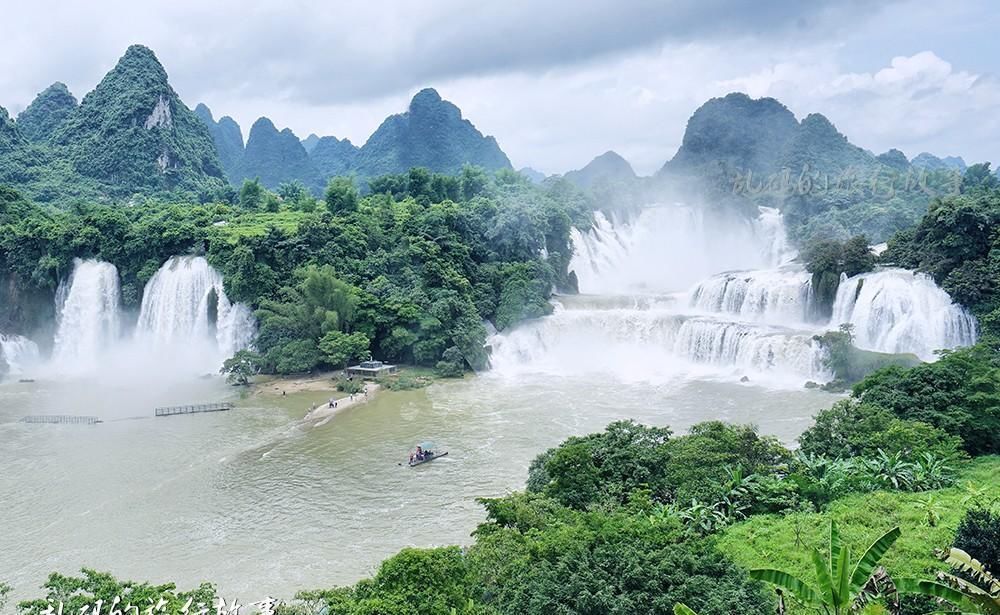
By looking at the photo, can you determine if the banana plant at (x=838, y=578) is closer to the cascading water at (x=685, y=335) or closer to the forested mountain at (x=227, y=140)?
the cascading water at (x=685, y=335)

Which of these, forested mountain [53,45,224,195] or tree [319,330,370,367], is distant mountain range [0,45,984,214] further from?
tree [319,330,370,367]

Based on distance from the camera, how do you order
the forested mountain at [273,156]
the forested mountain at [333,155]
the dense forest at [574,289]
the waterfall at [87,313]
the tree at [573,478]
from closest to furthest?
the dense forest at [574,289]
the tree at [573,478]
the waterfall at [87,313]
the forested mountain at [273,156]
the forested mountain at [333,155]

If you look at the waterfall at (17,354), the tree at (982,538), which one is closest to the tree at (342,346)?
the waterfall at (17,354)

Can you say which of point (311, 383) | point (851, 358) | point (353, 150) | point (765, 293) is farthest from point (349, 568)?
point (353, 150)

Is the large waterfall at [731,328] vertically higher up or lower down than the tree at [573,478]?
higher up

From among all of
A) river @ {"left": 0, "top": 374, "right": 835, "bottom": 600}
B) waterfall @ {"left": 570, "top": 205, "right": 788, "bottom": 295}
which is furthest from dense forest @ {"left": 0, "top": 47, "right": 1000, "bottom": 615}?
river @ {"left": 0, "top": 374, "right": 835, "bottom": 600}

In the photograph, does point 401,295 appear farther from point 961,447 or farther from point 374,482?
point 961,447
